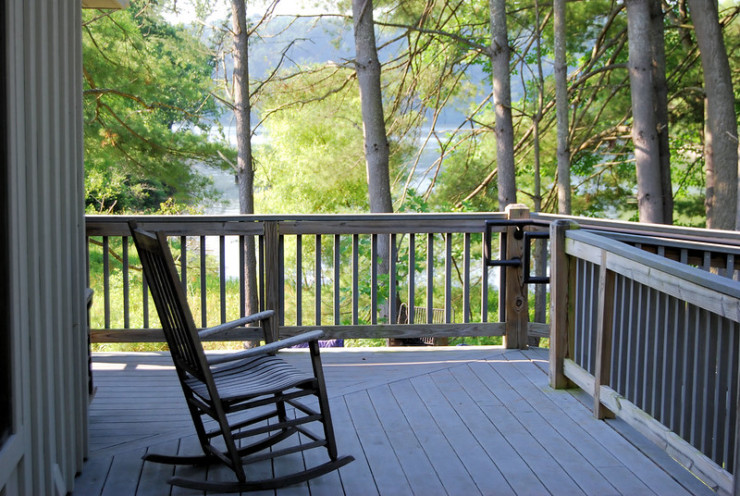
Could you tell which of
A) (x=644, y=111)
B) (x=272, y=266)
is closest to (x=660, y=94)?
(x=644, y=111)

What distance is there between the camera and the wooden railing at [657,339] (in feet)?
8.74

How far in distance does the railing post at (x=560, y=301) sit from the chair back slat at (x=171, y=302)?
84.1 inches

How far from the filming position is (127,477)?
10.4 feet

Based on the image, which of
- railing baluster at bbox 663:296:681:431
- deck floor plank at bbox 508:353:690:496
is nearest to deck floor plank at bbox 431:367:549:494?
deck floor plank at bbox 508:353:690:496

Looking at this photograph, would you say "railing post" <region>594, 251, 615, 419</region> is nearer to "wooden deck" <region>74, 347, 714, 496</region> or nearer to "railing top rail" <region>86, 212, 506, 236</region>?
"wooden deck" <region>74, 347, 714, 496</region>

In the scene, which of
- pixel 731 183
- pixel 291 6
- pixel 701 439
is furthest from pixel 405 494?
pixel 291 6

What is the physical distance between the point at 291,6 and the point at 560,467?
57.0 ft

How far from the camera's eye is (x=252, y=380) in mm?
3137

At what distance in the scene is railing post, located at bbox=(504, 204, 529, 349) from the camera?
16.5 ft

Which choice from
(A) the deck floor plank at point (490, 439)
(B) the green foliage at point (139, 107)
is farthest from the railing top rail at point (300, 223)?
(B) the green foliage at point (139, 107)

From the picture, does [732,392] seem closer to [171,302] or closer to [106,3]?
[171,302]

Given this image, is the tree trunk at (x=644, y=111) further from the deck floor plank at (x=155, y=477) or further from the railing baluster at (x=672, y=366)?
the deck floor plank at (x=155, y=477)

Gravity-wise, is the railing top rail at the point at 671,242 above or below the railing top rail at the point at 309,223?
below

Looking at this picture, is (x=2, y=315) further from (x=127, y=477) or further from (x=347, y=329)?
(x=347, y=329)
